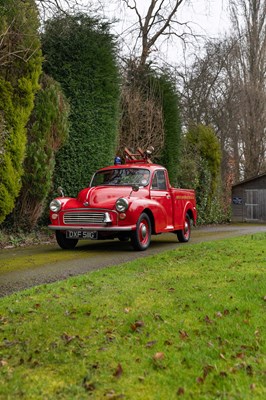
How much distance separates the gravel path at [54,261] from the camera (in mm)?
5949

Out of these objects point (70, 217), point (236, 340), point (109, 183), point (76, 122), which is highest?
point (76, 122)

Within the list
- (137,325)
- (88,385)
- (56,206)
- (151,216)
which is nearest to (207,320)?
(137,325)

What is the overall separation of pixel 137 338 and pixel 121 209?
16.0 ft

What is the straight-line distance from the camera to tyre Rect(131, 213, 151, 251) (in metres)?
8.73

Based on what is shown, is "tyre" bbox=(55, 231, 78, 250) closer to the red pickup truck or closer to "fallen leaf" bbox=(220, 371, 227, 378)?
the red pickup truck

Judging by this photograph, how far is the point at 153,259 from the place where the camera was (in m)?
7.35

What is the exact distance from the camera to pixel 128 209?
27.8ft

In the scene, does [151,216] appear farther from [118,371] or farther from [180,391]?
[180,391]

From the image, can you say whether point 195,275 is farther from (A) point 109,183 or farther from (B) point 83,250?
(A) point 109,183

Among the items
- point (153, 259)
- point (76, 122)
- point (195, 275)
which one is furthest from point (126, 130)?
point (195, 275)

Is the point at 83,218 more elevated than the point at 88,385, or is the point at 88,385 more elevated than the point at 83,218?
the point at 83,218

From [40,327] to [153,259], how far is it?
3.66m

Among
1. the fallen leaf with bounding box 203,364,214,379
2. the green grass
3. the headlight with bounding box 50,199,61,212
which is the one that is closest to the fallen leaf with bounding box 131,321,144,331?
the green grass

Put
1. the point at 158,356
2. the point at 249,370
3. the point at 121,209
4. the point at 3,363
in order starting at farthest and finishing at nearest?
the point at 121,209
the point at 158,356
the point at 3,363
the point at 249,370
